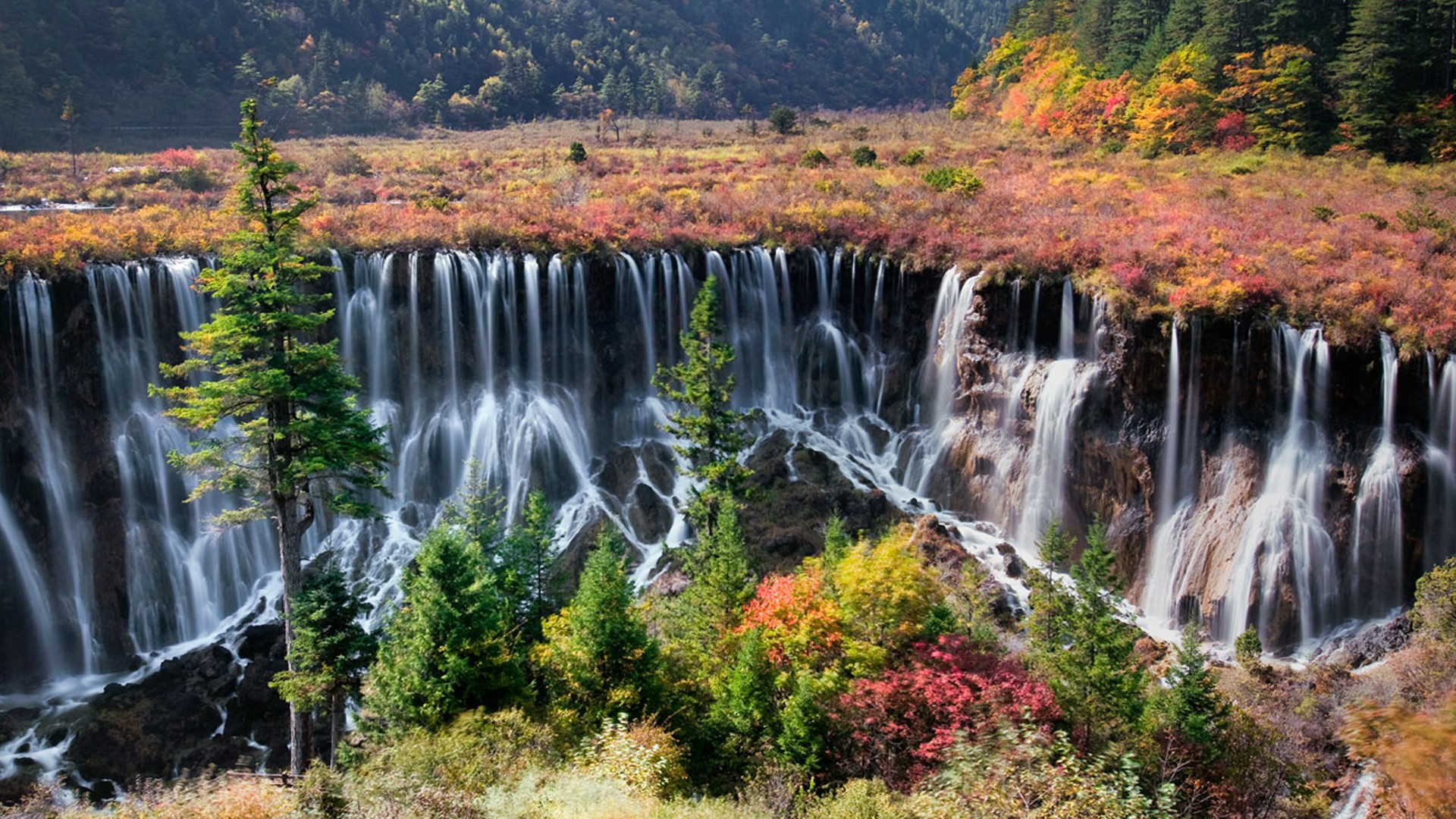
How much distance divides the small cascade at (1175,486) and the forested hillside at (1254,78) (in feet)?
87.8

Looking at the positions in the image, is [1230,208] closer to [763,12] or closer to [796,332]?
[796,332]

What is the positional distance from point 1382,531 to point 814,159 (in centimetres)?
4291

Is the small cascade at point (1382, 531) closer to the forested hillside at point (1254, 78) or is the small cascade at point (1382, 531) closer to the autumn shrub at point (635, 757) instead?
the autumn shrub at point (635, 757)

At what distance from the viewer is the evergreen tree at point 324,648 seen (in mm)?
20703

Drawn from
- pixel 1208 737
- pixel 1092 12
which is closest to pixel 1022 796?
pixel 1208 737

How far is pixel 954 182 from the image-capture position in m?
53.1

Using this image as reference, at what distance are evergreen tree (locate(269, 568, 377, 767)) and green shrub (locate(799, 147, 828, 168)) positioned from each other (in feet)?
161

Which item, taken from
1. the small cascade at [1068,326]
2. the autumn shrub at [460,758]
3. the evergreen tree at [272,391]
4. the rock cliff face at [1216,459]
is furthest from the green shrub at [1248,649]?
the evergreen tree at [272,391]

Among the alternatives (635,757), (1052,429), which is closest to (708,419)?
(1052,429)

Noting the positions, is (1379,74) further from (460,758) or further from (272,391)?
(460,758)

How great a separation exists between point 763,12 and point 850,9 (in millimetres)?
22835

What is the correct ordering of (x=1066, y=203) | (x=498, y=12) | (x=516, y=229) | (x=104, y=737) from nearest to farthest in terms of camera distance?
(x=104, y=737), (x=516, y=229), (x=1066, y=203), (x=498, y=12)

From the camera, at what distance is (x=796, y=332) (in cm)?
4488

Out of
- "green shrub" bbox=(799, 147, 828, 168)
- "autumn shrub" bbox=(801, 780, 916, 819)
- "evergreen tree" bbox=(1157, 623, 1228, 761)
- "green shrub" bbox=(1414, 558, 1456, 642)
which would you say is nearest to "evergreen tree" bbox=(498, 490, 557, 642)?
"autumn shrub" bbox=(801, 780, 916, 819)
